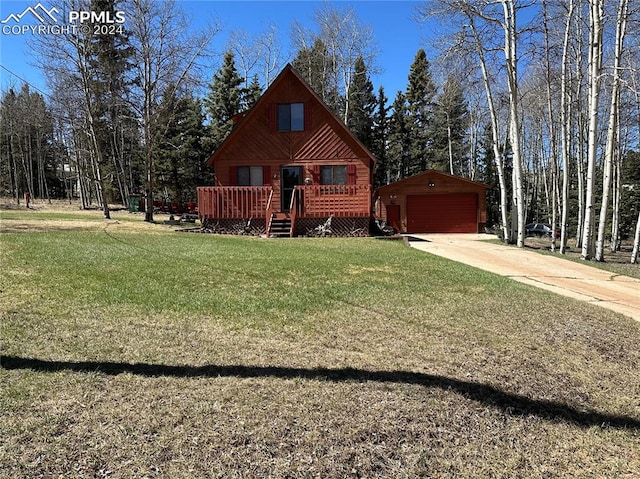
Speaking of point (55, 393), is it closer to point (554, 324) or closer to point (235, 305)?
point (235, 305)

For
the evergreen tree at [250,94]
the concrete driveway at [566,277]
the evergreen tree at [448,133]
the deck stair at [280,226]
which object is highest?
the evergreen tree at [250,94]

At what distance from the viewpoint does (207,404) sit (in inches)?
108

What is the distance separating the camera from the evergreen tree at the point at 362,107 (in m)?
33.8

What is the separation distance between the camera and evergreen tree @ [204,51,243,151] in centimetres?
3167

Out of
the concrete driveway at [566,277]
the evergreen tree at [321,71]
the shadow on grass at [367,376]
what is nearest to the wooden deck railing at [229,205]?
the concrete driveway at [566,277]

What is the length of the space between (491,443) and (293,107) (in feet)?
54.0

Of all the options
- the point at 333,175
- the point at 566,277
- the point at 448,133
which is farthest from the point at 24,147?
the point at 566,277

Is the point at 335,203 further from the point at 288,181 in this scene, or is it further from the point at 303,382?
the point at 303,382

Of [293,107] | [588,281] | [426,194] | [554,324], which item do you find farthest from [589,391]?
[426,194]

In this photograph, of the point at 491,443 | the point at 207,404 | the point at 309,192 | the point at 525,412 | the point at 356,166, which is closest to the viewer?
the point at 491,443

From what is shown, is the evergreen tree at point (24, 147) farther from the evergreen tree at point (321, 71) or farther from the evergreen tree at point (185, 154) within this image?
the evergreen tree at point (321, 71)

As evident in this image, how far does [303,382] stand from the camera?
313cm

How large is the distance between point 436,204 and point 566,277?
14884 millimetres

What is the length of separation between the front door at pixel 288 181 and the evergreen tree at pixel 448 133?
20665 mm
